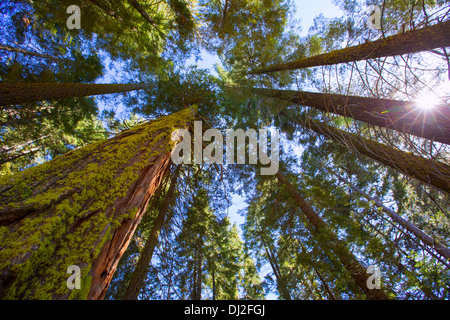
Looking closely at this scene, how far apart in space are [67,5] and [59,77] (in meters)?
2.37

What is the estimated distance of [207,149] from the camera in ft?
19.6

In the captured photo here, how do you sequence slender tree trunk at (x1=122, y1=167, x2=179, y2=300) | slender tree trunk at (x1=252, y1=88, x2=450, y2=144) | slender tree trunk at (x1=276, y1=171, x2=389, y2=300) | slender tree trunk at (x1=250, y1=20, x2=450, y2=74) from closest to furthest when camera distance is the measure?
slender tree trunk at (x1=250, y1=20, x2=450, y2=74) < slender tree trunk at (x1=252, y1=88, x2=450, y2=144) < slender tree trunk at (x1=122, y1=167, x2=179, y2=300) < slender tree trunk at (x1=276, y1=171, x2=389, y2=300)

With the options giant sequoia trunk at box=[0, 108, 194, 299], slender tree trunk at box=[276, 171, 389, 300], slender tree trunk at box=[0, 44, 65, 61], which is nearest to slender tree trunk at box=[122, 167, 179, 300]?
Answer: giant sequoia trunk at box=[0, 108, 194, 299]

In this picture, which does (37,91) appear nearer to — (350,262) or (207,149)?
(207,149)

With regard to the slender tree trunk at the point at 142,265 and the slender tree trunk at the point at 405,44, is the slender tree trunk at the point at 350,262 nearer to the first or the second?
the slender tree trunk at the point at 405,44

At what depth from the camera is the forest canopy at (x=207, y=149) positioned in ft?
4.00

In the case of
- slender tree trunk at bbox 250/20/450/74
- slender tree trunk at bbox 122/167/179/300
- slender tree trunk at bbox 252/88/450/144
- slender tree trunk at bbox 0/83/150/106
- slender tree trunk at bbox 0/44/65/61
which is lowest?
slender tree trunk at bbox 122/167/179/300

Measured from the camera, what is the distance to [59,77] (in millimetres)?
6457

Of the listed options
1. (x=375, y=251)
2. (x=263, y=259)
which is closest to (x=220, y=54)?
(x=375, y=251)

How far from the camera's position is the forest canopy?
122cm

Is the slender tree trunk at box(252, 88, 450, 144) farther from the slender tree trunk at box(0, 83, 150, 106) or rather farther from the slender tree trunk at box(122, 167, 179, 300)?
the slender tree trunk at box(0, 83, 150, 106)

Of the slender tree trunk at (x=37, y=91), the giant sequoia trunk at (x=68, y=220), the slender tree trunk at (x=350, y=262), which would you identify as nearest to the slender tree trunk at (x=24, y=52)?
the slender tree trunk at (x=37, y=91)
